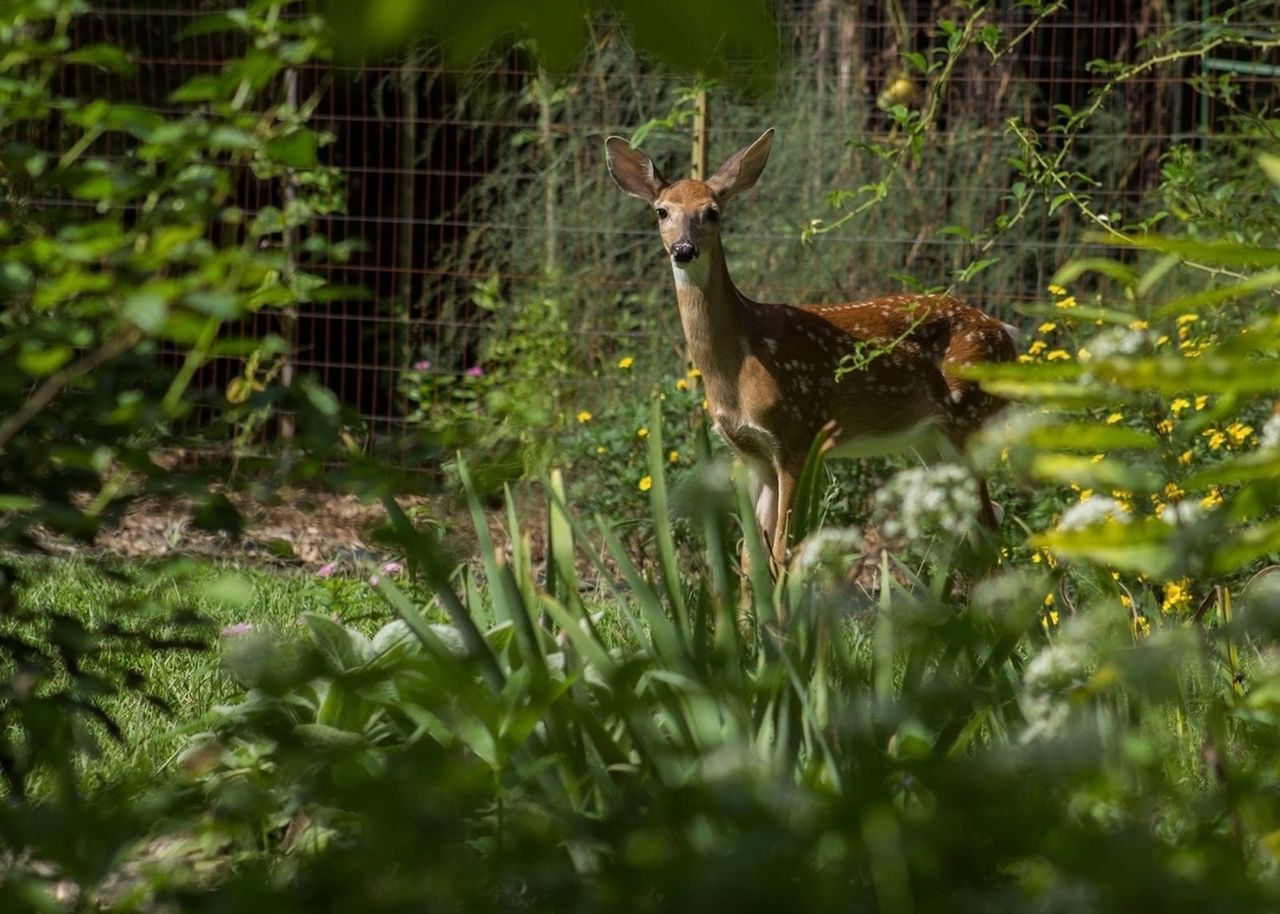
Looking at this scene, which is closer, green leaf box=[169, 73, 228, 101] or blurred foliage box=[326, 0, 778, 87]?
blurred foliage box=[326, 0, 778, 87]

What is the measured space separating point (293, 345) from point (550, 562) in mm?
5704

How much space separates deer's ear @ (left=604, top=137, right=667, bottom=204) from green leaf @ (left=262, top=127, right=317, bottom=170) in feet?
15.1

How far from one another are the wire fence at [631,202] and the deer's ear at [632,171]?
34.2 inches

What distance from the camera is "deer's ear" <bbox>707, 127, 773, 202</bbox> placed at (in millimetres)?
6723

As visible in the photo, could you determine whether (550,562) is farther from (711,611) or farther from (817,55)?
(817,55)

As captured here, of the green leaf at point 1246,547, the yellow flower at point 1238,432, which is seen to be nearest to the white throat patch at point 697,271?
the yellow flower at point 1238,432

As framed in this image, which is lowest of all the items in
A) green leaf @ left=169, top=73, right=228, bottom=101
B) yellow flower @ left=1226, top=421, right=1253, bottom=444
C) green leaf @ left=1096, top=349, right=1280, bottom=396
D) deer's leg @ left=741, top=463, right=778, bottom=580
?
deer's leg @ left=741, top=463, right=778, bottom=580

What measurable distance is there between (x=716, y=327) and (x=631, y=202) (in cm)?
188

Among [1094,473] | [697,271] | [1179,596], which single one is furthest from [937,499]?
[697,271]

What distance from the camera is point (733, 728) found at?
2713 millimetres

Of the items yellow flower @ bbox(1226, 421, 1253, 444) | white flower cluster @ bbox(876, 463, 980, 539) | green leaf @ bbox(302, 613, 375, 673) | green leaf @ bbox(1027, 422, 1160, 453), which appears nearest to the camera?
green leaf @ bbox(1027, 422, 1160, 453)

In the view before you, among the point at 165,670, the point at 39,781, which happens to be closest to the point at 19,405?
the point at 39,781

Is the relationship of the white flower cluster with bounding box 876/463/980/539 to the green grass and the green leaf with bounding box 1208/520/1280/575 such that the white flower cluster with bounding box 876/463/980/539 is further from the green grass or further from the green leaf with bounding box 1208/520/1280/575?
the green grass

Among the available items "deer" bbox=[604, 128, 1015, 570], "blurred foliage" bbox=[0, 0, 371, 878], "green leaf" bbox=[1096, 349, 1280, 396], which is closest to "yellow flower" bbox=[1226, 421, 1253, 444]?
"deer" bbox=[604, 128, 1015, 570]
